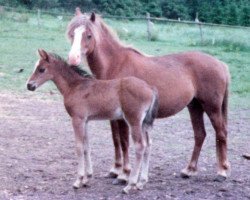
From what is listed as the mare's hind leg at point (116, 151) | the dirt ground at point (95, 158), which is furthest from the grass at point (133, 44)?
the mare's hind leg at point (116, 151)

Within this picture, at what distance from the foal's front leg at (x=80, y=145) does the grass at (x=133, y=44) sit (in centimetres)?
696

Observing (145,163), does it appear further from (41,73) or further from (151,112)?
(41,73)

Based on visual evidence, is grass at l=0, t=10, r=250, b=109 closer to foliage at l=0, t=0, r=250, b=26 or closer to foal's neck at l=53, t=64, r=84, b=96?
foal's neck at l=53, t=64, r=84, b=96

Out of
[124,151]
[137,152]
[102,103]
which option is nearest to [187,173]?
[124,151]

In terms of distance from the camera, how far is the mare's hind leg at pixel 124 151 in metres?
6.93

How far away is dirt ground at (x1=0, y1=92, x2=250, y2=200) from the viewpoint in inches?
258

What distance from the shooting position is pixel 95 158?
8.29 metres

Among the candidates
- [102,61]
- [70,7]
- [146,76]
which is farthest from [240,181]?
[70,7]

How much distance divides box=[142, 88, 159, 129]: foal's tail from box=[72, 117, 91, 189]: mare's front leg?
655 mm

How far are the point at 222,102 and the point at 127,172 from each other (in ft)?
4.78

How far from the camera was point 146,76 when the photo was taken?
6918 millimetres

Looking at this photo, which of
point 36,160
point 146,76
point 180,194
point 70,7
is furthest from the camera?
point 70,7

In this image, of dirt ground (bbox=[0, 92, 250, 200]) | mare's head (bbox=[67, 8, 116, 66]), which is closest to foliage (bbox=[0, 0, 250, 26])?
dirt ground (bbox=[0, 92, 250, 200])

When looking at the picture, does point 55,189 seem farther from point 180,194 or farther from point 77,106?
point 180,194
